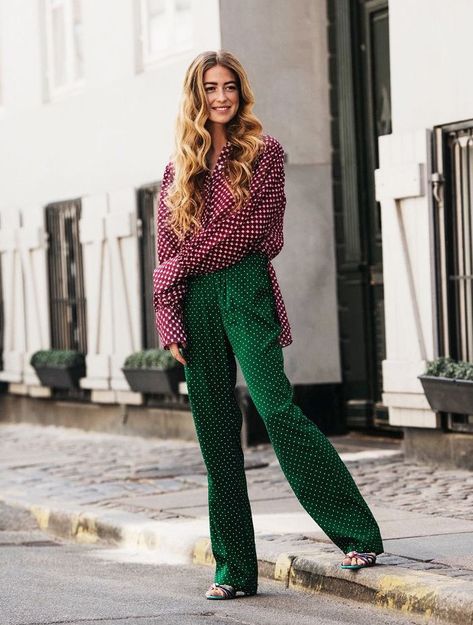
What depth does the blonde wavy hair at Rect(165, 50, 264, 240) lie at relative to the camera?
19.8 feet

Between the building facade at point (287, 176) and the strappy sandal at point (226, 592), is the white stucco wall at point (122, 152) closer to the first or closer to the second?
the building facade at point (287, 176)

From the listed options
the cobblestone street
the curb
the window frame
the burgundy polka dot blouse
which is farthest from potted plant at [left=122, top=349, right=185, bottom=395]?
the burgundy polka dot blouse

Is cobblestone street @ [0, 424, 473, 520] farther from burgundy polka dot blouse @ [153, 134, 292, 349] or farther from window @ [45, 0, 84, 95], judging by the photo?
window @ [45, 0, 84, 95]

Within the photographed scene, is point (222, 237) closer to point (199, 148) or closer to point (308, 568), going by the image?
point (199, 148)

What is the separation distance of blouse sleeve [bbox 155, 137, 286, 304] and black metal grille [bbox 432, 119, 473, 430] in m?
3.93

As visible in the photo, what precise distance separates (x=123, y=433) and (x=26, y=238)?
8.37ft

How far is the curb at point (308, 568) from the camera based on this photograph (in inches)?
226

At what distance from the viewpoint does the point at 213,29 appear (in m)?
12.1

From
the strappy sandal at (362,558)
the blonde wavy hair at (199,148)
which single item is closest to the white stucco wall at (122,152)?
the blonde wavy hair at (199,148)

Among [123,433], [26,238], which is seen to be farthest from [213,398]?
[26,238]

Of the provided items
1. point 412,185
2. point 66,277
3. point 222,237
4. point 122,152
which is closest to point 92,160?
point 122,152

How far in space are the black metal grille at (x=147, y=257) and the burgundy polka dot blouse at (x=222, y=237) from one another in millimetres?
7501

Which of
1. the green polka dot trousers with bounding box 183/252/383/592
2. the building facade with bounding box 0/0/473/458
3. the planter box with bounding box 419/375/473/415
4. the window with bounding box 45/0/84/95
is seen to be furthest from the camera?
the window with bounding box 45/0/84/95

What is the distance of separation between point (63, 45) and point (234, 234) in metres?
9.83
